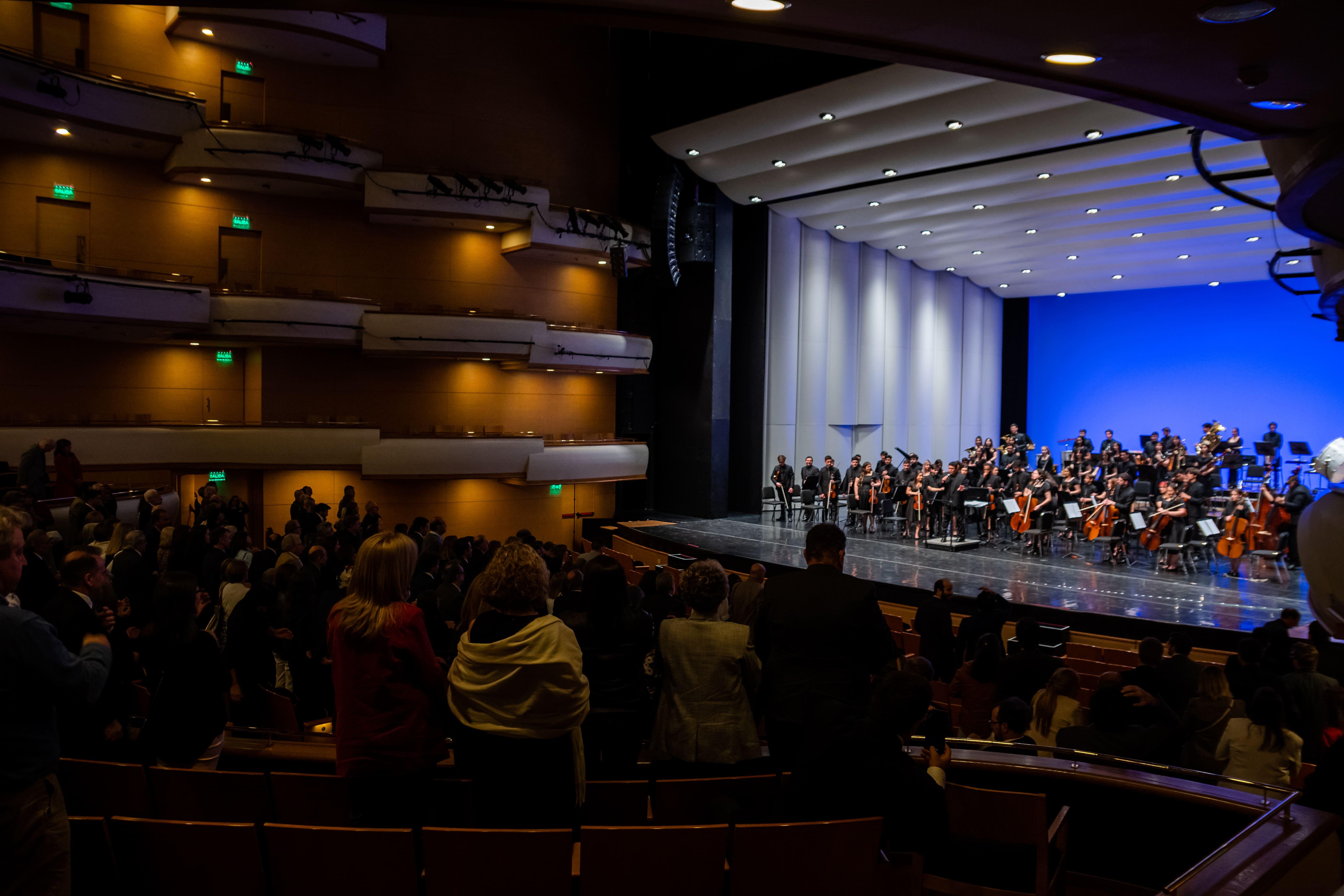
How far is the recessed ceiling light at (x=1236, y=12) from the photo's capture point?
2.15 meters

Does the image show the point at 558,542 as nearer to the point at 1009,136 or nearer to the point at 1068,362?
the point at 1009,136

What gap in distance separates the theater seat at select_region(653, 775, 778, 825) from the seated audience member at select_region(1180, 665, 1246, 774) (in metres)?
2.23

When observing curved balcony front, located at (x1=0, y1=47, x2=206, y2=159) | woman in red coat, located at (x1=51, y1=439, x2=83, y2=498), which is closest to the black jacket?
woman in red coat, located at (x1=51, y1=439, x2=83, y2=498)

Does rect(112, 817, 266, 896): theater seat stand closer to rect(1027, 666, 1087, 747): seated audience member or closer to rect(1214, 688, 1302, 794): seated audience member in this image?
rect(1027, 666, 1087, 747): seated audience member

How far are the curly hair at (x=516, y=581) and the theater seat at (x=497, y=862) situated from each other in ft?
1.95

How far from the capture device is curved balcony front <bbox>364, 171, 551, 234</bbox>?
48.6 ft

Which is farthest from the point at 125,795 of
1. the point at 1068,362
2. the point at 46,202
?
the point at 1068,362

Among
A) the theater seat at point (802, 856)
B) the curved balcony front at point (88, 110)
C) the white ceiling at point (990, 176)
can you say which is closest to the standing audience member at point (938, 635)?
the theater seat at point (802, 856)


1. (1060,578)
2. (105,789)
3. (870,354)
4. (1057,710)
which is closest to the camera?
(105,789)

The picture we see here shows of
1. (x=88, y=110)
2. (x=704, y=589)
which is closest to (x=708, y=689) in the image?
(x=704, y=589)

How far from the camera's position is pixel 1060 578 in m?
11.4

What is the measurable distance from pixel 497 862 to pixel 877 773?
1.01 metres

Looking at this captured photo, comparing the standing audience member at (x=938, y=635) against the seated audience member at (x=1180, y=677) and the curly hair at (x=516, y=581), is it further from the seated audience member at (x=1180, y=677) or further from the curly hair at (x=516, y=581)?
the curly hair at (x=516, y=581)

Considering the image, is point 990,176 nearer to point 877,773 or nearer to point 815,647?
point 815,647
